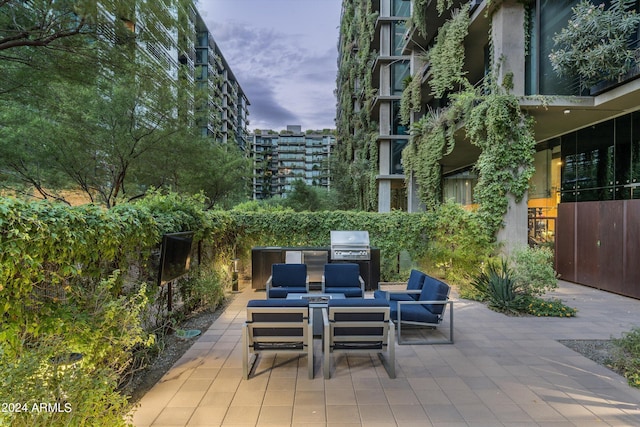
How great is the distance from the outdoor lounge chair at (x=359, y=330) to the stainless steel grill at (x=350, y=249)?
14.0ft

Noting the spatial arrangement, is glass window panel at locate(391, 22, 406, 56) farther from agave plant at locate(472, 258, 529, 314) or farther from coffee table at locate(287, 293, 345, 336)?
coffee table at locate(287, 293, 345, 336)

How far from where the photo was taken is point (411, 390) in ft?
10.7

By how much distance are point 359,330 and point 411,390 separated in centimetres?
78

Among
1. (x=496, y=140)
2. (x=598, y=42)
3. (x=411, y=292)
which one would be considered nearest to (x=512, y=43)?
(x=598, y=42)

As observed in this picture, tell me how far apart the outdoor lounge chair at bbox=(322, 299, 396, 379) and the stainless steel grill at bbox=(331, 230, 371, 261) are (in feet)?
14.0

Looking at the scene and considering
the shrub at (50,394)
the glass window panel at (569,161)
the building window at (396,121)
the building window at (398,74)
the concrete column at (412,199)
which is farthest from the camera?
the building window at (396,121)

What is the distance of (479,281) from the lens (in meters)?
7.09

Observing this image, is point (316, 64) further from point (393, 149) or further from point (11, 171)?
point (11, 171)

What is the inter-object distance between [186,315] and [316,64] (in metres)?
102

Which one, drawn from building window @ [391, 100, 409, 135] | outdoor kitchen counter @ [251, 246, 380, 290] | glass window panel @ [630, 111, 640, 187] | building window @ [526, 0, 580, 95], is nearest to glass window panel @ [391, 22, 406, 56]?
building window @ [391, 100, 409, 135]

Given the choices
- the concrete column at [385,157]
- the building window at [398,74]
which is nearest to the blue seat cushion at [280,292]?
the concrete column at [385,157]

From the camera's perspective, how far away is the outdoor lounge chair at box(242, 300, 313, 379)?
348cm

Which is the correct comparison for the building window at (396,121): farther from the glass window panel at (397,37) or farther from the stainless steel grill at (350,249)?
the stainless steel grill at (350,249)

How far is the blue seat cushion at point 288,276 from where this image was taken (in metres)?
6.19
